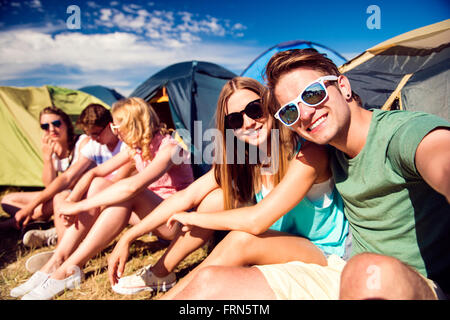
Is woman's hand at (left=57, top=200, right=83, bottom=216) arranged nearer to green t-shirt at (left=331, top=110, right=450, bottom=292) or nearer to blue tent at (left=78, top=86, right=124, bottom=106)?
green t-shirt at (left=331, top=110, right=450, bottom=292)

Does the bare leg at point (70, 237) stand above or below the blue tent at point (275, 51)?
below

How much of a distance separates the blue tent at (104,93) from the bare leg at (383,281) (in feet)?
19.3

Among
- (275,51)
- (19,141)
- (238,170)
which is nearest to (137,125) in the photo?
(238,170)

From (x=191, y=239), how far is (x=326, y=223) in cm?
75

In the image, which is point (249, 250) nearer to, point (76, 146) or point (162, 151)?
point (162, 151)

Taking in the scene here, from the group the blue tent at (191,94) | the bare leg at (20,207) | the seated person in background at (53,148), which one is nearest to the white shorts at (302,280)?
the blue tent at (191,94)

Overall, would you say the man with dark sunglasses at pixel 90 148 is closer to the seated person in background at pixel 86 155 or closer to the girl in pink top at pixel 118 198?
the seated person in background at pixel 86 155

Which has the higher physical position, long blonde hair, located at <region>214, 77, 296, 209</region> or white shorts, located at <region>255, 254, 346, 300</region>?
long blonde hair, located at <region>214, 77, 296, 209</region>

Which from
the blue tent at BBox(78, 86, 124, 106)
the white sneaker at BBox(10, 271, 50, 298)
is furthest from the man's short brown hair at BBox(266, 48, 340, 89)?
the blue tent at BBox(78, 86, 124, 106)

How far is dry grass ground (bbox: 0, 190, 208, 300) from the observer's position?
190 cm

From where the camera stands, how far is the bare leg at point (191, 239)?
1731mm

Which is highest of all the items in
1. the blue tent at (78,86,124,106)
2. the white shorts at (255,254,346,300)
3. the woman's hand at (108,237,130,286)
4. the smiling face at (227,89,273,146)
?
the blue tent at (78,86,124,106)

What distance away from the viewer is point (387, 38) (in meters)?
2.76

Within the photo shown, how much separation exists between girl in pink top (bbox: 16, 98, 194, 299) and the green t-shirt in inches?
52.4
